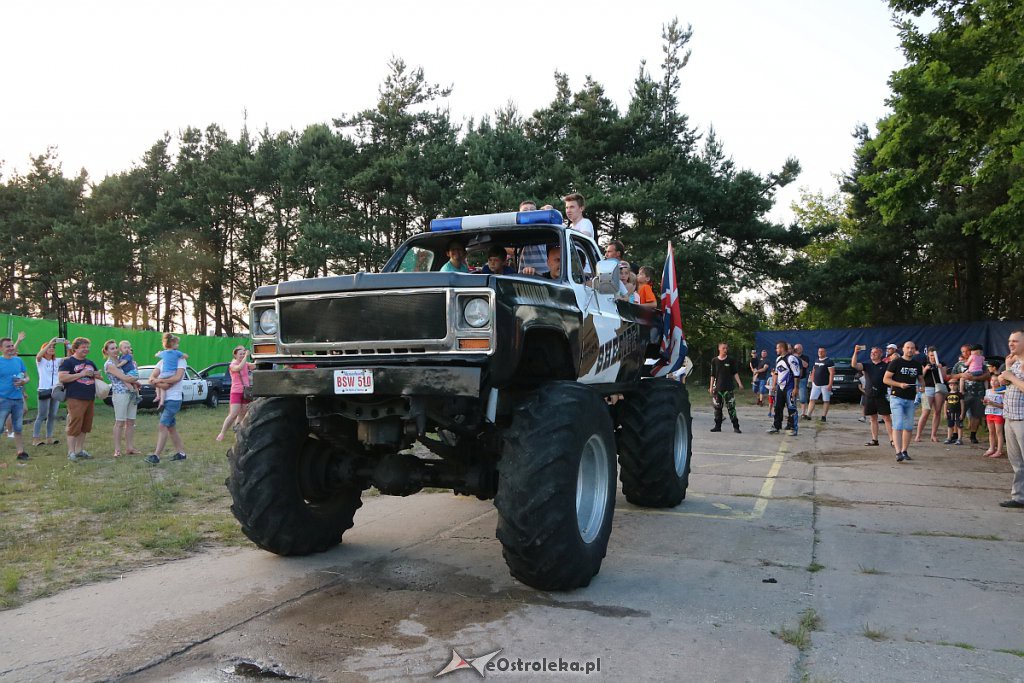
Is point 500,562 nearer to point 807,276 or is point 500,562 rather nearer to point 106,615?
point 106,615

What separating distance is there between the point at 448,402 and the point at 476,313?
59 cm

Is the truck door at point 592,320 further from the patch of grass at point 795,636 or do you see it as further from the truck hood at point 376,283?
the patch of grass at point 795,636

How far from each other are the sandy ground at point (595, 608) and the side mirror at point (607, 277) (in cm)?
205

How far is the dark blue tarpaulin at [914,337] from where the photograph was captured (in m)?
25.1

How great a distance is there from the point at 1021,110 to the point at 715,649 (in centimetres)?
1222

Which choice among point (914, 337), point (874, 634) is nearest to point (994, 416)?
point (874, 634)

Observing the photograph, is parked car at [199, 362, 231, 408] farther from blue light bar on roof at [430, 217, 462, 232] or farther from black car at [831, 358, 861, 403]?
black car at [831, 358, 861, 403]

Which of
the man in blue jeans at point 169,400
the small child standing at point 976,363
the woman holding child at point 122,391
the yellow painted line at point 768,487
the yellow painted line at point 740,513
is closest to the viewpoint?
the yellow painted line at point 740,513

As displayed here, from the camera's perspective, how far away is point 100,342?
2238 cm

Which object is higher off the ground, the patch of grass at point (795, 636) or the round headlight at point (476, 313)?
the round headlight at point (476, 313)

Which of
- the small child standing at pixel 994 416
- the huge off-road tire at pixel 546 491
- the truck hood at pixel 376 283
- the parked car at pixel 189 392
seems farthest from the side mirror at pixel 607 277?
the parked car at pixel 189 392

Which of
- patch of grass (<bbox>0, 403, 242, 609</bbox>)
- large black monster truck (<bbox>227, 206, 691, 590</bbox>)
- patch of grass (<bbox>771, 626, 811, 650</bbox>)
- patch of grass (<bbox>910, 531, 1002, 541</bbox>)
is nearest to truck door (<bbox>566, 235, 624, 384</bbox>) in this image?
large black monster truck (<bbox>227, 206, 691, 590</bbox>)

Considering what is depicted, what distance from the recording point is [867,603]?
4.68 metres

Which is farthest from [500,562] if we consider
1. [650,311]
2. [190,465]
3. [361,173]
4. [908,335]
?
[361,173]
